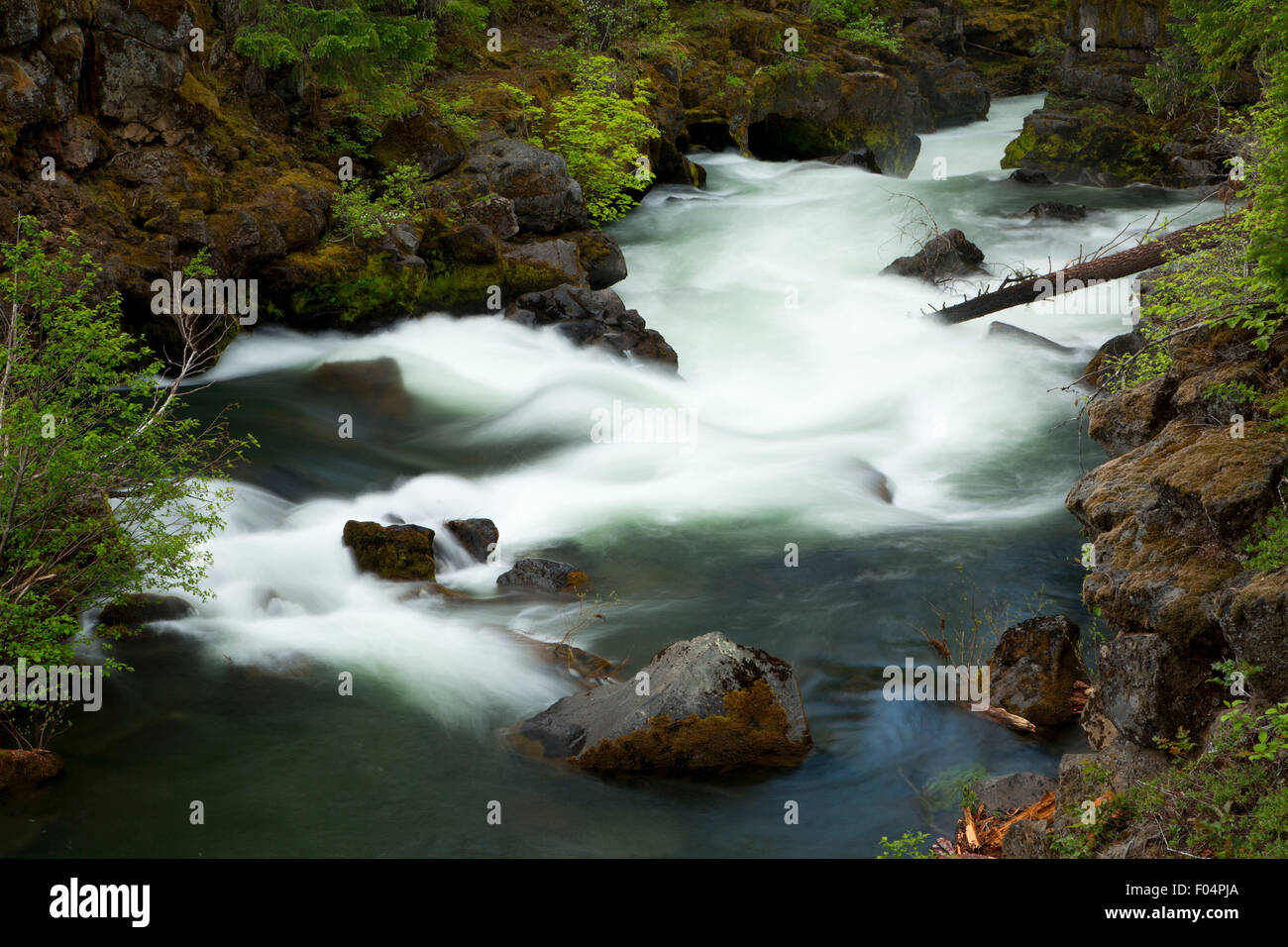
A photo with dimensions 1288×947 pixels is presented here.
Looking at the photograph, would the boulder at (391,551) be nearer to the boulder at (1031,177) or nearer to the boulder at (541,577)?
the boulder at (541,577)

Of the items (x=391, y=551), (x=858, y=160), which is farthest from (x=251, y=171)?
(x=858, y=160)

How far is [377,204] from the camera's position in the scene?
58.5 feet

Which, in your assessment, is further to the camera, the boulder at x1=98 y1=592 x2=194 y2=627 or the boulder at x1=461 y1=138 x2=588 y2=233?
the boulder at x1=461 y1=138 x2=588 y2=233

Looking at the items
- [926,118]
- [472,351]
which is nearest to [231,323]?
[472,351]

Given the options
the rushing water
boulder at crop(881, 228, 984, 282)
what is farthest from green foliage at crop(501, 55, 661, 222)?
boulder at crop(881, 228, 984, 282)

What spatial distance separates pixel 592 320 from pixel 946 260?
7.62m

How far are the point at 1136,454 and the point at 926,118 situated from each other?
28.2 meters

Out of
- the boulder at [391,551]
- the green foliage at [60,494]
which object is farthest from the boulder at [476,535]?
the green foliage at [60,494]

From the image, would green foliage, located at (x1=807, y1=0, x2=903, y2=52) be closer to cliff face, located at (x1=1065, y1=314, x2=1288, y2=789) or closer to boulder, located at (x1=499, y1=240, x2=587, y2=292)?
boulder, located at (x1=499, y1=240, x2=587, y2=292)

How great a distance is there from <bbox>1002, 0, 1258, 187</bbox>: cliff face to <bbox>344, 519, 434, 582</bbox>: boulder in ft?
77.0

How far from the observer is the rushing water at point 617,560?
7473 mm

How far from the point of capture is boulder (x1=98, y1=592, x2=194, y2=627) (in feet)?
30.2

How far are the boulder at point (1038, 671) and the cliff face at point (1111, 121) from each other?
71.8ft
